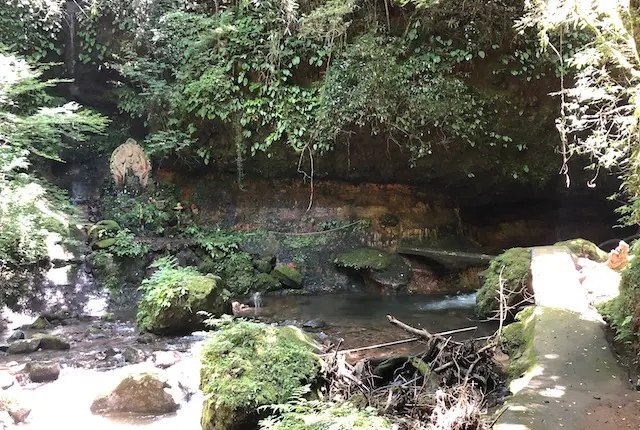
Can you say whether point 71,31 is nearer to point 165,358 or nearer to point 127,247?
point 127,247

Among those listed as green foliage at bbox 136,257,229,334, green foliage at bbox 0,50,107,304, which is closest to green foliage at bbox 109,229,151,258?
green foliage at bbox 0,50,107,304

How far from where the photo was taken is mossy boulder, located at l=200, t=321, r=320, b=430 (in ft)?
13.5

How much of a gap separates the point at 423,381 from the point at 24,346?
20.0 ft

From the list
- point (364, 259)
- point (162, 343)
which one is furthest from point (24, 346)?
point (364, 259)

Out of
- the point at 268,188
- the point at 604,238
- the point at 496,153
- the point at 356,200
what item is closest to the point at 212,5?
the point at 268,188

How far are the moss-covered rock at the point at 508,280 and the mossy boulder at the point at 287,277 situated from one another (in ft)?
15.1

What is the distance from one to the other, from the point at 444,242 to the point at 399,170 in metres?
2.26

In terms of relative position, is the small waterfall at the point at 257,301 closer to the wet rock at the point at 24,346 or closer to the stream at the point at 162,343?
the stream at the point at 162,343

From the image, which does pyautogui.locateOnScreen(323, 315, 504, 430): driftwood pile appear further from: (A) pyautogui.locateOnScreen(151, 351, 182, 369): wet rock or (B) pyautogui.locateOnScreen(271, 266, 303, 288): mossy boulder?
(B) pyautogui.locateOnScreen(271, 266, 303, 288): mossy boulder

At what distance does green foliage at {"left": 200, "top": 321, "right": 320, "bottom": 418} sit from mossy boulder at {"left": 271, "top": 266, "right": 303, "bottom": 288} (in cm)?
662

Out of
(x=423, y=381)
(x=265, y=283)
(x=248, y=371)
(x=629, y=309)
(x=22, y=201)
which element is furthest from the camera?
(x=265, y=283)

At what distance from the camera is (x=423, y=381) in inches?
189

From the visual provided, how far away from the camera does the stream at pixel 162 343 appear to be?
17.6 feet

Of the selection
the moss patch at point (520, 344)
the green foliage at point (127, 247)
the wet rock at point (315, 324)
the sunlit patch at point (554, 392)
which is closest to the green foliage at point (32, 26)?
the green foliage at point (127, 247)
